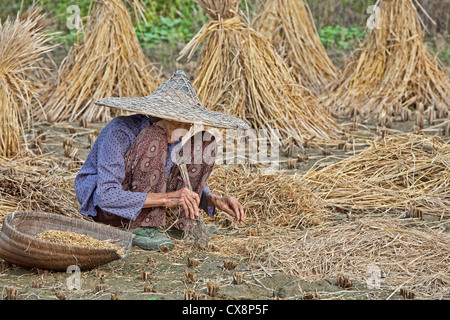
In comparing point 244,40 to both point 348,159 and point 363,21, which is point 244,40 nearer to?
point 348,159

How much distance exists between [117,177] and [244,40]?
8.23ft

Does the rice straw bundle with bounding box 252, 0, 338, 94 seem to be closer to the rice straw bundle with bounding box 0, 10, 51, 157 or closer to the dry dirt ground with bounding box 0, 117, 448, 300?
the rice straw bundle with bounding box 0, 10, 51, 157

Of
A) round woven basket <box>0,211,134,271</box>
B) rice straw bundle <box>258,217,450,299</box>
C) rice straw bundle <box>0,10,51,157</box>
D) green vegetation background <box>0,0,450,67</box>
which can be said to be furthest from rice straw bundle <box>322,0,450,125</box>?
round woven basket <box>0,211,134,271</box>

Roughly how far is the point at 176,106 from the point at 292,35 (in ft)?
12.8

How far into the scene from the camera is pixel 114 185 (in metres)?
3.16

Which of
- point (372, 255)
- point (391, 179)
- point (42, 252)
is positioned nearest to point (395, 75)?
point (391, 179)

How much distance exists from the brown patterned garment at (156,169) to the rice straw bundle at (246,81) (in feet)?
6.20

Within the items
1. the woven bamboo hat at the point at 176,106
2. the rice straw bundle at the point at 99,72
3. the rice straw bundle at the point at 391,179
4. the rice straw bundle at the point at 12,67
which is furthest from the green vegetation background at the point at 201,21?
the woven bamboo hat at the point at 176,106

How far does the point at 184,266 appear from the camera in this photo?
3.12 m

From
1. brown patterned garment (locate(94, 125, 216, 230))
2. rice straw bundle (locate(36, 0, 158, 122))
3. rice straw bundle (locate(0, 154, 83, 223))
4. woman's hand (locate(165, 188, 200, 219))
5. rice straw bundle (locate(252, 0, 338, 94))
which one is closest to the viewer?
woman's hand (locate(165, 188, 200, 219))

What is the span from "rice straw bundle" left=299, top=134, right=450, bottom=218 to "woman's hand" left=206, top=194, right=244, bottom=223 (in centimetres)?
83

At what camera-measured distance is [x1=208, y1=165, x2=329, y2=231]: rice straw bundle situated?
3.73 m

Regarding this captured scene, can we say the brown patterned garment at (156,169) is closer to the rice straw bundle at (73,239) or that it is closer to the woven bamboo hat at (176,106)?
the woven bamboo hat at (176,106)
